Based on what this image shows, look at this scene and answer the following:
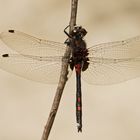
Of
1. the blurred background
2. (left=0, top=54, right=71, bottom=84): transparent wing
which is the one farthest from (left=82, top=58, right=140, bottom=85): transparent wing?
the blurred background

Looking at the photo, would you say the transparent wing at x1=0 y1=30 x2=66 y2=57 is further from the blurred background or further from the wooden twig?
the blurred background

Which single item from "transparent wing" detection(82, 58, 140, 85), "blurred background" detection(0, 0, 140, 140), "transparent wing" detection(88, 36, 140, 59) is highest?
"transparent wing" detection(88, 36, 140, 59)

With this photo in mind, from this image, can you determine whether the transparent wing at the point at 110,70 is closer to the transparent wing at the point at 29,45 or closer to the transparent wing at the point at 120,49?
the transparent wing at the point at 120,49

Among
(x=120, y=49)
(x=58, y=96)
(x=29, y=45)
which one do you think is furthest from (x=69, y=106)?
(x=58, y=96)

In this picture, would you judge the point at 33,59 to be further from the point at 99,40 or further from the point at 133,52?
the point at 99,40

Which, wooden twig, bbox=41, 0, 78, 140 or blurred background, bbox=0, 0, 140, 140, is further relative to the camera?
blurred background, bbox=0, 0, 140, 140

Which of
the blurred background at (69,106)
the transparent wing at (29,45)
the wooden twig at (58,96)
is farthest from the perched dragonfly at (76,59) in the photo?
the blurred background at (69,106)

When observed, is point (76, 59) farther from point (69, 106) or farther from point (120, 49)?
point (69, 106)

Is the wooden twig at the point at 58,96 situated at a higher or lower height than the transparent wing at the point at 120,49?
lower
